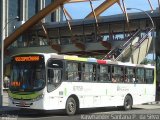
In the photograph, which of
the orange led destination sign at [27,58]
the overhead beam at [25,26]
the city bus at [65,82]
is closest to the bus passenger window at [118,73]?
the city bus at [65,82]

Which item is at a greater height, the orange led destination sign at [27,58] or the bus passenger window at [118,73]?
the orange led destination sign at [27,58]

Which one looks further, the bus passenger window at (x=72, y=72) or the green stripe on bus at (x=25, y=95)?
the bus passenger window at (x=72, y=72)

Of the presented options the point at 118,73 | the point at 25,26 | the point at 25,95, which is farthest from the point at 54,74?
the point at 25,26

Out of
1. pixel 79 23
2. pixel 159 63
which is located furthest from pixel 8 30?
pixel 159 63

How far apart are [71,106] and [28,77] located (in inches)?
107

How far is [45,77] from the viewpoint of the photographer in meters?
22.0

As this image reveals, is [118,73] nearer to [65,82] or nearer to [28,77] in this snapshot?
[65,82]

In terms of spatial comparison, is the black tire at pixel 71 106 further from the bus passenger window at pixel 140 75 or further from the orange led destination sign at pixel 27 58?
the bus passenger window at pixel 140 75

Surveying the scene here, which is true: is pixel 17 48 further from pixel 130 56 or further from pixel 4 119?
pixel 4 119

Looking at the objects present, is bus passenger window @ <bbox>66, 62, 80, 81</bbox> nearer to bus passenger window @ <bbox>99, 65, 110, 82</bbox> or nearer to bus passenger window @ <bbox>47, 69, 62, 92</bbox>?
bus passenger window @ <bbox>47, 69, 62, 92</bbox>

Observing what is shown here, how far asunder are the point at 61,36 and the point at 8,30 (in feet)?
32.0

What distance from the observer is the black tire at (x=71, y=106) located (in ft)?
76.1

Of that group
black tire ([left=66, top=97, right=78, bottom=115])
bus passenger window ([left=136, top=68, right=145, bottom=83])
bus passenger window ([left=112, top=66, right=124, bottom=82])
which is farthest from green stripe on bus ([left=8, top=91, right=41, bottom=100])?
bus passenger window ([left=136, top=68, right=145, bottom=83])

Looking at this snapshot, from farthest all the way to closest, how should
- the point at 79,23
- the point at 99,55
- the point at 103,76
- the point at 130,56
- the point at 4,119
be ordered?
the point at 79,23, the point at 99,55, the point at 130,56, the point at 103,76, the point at 4,119
